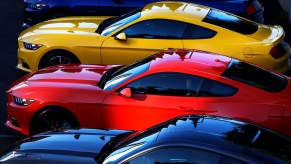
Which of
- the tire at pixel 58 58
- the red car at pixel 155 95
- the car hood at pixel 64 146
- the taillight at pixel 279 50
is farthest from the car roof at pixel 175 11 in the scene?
the car hood at pixel 64 146

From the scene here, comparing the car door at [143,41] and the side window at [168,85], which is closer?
the side window at [168,85]

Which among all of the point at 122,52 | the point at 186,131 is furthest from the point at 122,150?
the point at 122,52

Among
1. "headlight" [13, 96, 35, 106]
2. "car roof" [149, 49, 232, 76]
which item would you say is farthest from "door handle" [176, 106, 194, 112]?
"headlight" [13, 96, 35, 106]

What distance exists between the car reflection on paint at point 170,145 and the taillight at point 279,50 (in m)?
3.99

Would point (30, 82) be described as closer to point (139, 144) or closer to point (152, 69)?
point (152, 69)

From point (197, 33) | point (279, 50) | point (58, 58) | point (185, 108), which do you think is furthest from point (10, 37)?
point (185, 108)

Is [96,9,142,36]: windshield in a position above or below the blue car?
above

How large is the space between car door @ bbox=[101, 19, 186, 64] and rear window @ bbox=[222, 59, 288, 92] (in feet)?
6.69

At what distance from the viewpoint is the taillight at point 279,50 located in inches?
349

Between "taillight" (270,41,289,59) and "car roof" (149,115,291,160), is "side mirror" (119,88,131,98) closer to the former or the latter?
"car roof" (149,115,291,160)

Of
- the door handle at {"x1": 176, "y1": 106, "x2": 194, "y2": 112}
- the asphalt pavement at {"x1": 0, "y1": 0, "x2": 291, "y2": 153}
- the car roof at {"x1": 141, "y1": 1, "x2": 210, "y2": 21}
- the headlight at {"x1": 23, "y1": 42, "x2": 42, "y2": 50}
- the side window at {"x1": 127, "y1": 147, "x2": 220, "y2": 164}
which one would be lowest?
the asphalt pavement at {"x1": 0, "y1": 0, "x2": 291, "y2": 153}

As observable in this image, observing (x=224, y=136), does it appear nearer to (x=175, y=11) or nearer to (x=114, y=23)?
(x=175, y=11)

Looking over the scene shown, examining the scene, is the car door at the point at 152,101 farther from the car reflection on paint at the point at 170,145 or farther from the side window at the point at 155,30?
the side window at the point at 155,30

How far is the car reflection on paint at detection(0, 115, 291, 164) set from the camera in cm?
436
